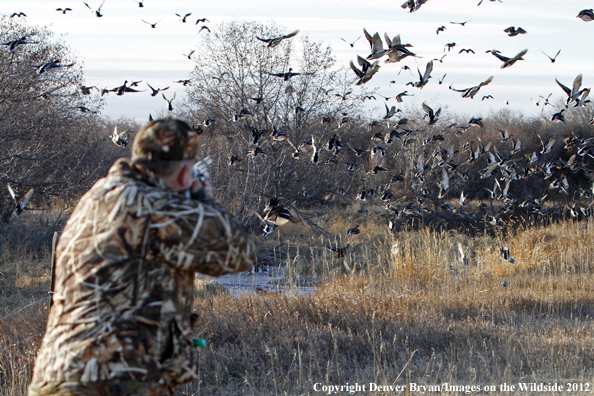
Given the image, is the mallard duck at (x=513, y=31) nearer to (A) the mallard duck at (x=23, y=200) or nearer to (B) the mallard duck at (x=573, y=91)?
(B) the mallard duck at (x=573, y=91)

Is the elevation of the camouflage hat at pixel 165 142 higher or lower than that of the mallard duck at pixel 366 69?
lower

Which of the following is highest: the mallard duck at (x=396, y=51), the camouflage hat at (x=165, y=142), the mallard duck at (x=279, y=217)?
the mallard duck at (x=396, y=51)

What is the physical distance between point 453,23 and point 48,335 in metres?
7.86

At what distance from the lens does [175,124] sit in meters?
2.23

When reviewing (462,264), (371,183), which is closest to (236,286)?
(462,264)

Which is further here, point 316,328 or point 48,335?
point 316,328

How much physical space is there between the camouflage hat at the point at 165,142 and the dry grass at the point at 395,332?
260 centimetres

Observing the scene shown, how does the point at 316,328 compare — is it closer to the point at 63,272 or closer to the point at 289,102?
the point at 63,272

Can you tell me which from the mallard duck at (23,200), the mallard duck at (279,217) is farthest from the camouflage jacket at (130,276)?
the mallard duck at (23,200)

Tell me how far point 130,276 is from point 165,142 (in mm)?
550

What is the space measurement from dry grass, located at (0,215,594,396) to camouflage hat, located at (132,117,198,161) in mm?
2604

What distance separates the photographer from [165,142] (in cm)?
218

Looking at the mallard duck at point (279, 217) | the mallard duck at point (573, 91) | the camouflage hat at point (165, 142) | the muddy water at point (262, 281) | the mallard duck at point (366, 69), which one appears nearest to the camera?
the camouflage hat at point (165, 142)

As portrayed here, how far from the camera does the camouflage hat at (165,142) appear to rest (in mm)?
2188
